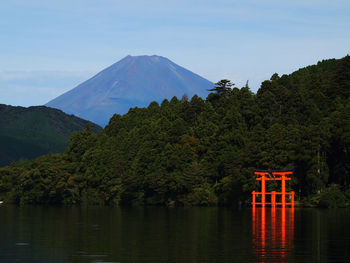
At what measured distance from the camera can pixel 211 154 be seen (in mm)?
102812

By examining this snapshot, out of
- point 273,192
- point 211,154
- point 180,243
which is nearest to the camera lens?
point 180,243

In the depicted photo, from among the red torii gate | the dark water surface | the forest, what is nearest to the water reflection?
the dark water surface

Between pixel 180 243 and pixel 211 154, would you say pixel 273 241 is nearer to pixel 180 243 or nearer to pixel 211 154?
pixel 180 243

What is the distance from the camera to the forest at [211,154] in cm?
8675

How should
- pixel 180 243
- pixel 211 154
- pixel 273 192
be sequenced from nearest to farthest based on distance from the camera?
pixel 180 243 → pixel 273 192 → pixel 211 154

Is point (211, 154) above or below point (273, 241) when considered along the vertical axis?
above

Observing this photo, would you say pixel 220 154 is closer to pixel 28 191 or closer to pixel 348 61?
pixel 348 61

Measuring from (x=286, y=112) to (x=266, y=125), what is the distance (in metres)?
3.82

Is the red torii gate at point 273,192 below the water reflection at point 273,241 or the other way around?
the other way around

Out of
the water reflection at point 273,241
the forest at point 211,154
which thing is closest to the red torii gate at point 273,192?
the forest at point 211,154

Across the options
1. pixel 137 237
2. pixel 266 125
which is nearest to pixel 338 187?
pixel 266 125

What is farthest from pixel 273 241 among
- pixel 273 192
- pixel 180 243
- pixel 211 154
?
pixel 211 154

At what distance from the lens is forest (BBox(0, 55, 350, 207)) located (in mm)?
86750

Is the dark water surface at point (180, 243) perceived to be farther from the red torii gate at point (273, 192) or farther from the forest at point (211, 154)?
the forest at point (211, 154)
